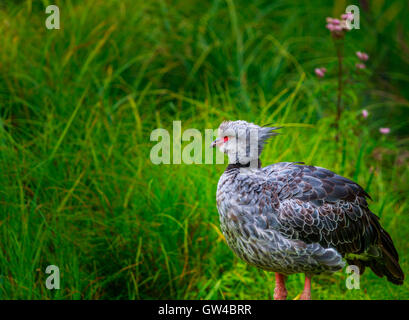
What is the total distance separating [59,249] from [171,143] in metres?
1.31

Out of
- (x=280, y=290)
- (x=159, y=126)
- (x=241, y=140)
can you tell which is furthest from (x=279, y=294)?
(x=159, y=126)

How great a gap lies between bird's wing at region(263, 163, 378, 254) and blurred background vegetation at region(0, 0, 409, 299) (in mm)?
852

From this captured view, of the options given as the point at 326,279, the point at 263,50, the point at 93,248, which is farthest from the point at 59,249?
the point at 263,50

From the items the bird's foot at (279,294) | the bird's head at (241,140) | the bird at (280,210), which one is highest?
the bird's head at (241,140)

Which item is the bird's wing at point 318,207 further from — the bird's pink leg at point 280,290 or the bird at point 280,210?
the bird's pink leg at point 280,290

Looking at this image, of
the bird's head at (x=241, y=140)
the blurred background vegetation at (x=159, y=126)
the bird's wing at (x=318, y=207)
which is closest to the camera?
the bird's head at (x=241, y=140)

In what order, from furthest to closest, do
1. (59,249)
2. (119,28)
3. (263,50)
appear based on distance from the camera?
(263,50) → (119,28) → (59,249)

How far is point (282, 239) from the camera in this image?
321cm

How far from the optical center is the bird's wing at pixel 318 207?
3.24 meters

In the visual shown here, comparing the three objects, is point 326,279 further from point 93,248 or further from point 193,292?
point 93,248

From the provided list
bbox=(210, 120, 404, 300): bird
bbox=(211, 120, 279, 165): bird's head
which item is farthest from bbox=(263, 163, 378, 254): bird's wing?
bbox=(211, 120, 279, 165): bird's head

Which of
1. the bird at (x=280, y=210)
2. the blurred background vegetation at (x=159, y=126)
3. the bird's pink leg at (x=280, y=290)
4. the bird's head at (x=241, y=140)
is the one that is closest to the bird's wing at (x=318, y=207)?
the bird at (x=280, y=210)

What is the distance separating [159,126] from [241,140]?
188 centimetres

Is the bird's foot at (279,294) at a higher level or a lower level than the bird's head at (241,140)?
lower
